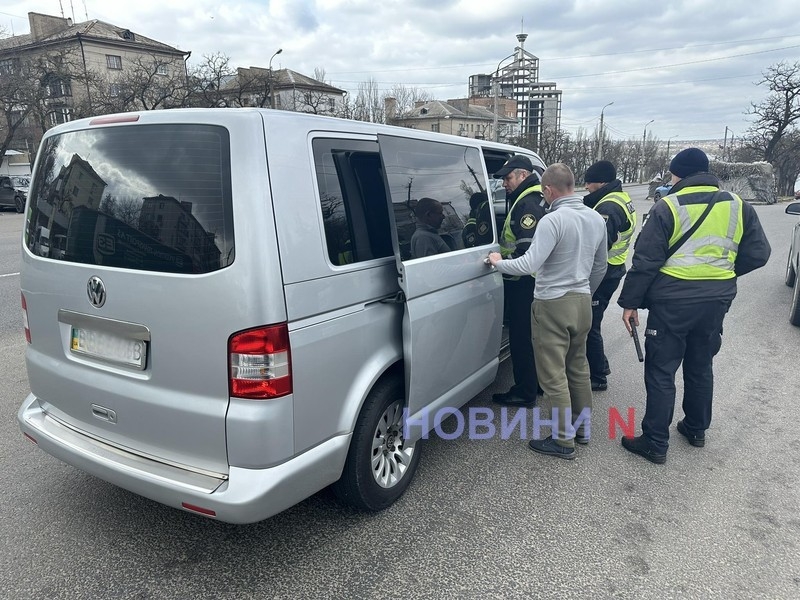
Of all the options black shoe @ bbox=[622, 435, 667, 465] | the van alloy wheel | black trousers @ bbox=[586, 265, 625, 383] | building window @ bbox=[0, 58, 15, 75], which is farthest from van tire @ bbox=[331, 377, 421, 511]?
building window @ bbox=[0, 58, 15, 75]

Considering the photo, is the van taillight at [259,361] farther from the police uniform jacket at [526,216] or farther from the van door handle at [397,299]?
the police uniform jacket at [526,216]

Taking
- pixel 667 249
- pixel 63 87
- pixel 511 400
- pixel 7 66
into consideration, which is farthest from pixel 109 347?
pixel 63 87

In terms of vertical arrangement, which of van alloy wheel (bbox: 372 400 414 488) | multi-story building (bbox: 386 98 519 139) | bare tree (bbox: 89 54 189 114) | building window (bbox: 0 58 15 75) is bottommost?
van alloy wheel (bbox: 372 400 414 488)

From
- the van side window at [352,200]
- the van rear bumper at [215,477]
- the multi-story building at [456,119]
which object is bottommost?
the van rear bumper at [215,477]

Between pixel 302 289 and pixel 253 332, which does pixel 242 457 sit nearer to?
pixel 253 332

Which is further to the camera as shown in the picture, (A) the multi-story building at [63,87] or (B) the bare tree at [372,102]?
(B) the bare tree at [372,102]

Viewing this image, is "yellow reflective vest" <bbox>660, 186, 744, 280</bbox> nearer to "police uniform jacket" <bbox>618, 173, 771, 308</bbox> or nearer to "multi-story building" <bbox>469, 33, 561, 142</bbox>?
"police uniform jacket" <bbox>618, 173, 771, 308</bbox>

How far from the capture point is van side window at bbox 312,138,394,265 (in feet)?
8.07

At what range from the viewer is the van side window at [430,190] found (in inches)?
111

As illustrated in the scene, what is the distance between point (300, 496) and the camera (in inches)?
93.9

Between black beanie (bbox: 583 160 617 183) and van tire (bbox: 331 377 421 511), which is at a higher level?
black beanie (bbox: 583 160 617 183)

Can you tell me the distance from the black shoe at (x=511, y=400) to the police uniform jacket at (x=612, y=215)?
126 cm

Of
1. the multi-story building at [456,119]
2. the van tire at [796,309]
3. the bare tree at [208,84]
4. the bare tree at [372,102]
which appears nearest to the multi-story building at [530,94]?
the multi-story building at [456,119]

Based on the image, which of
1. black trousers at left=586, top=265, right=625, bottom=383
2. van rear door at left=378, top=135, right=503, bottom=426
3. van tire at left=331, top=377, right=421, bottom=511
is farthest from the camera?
black trousers at left=586, top=265, right=625, bottom=383
